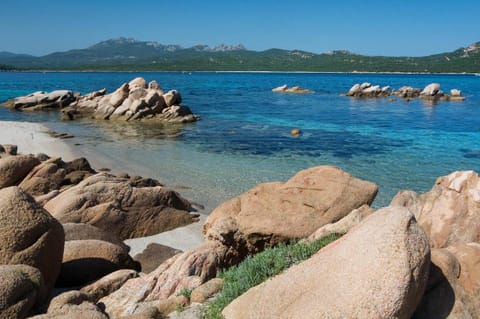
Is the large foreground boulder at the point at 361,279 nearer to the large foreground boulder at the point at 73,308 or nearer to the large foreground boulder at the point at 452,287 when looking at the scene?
the large foreground boulder at the point at 452,287

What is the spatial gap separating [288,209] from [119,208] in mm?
6708

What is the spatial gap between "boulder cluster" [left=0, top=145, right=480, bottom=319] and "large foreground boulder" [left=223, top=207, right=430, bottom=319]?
17 millimetres

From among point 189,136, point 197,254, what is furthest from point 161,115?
point 197,254

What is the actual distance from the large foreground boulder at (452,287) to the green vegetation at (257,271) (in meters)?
2.16

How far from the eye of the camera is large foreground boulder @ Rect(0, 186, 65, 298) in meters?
10.1

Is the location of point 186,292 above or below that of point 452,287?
below

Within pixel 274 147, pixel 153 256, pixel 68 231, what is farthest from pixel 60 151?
pixel 153 256

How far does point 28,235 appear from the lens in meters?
10.3

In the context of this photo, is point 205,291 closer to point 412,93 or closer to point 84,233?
point 84,233

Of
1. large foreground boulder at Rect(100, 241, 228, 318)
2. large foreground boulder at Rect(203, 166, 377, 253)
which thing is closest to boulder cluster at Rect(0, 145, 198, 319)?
large foreground boulder at Rect(100, 241, 228, 318)

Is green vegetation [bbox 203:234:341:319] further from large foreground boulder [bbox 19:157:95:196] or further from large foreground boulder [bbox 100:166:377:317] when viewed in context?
large foreground boulder [bbox 19:157:95:196]

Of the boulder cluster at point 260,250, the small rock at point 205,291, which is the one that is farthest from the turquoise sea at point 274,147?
the small rock at point 205,291

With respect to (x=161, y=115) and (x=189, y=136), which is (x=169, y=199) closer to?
(x=189, y=136)

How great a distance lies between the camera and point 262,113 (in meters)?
61.0
